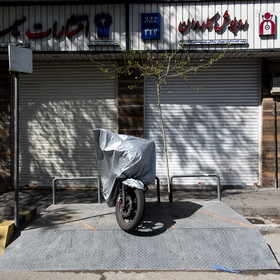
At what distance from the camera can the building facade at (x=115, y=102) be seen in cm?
890

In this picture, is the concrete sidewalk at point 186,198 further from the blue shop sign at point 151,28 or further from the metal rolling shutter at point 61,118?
the blue shop sign at point 151,28

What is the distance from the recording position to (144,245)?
459 centimetres

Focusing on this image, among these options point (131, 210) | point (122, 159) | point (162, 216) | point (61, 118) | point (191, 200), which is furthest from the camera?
point (61, 118)

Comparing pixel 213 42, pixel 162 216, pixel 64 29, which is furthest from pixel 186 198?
pixel 64 29

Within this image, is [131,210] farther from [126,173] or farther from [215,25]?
[215,25]

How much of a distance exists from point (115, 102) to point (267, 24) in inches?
207

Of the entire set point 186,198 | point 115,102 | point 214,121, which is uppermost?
point 115,102

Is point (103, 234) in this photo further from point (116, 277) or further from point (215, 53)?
point (215, 53)

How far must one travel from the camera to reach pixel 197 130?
970 cm

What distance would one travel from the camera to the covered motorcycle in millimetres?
4887

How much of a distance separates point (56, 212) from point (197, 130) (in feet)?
17.9

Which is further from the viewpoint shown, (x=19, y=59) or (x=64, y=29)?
(x=64, y=29)

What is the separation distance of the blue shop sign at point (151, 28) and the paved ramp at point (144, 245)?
18.3ft

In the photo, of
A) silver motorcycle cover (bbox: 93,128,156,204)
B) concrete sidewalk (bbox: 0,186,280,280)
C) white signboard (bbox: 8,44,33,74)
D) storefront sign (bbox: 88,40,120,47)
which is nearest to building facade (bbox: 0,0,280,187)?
storefront sign (bbox: 88,40,120,47)
